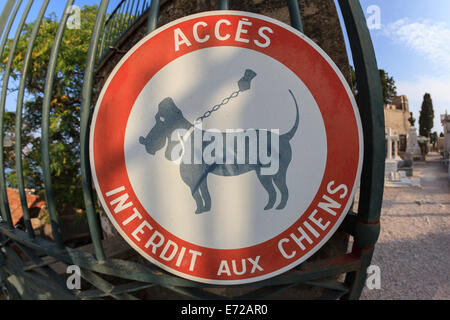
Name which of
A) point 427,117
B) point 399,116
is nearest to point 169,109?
point 427,117

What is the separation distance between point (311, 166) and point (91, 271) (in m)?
1.30

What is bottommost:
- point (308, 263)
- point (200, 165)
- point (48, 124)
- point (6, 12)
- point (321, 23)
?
point (308, 263)

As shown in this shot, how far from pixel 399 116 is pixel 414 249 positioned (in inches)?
1384

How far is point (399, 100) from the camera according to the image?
34.7 m

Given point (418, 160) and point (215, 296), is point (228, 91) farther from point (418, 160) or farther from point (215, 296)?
point (418, 160)

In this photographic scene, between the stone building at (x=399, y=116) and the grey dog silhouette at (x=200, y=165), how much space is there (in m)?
34.3

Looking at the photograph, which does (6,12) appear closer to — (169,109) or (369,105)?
(169,109)

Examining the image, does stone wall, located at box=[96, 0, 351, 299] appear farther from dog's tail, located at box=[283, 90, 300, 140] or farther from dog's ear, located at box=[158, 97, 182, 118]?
dog's ear, located at box=[158, 97, 182, 118]

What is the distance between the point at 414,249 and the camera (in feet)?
15.3

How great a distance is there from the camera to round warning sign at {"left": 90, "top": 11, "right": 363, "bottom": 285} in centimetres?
109

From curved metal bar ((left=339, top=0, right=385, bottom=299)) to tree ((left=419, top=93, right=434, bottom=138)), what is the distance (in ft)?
121

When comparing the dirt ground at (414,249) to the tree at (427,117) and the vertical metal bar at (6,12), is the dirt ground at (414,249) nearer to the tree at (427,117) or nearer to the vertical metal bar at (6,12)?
the vertical metal bar at (6,12)

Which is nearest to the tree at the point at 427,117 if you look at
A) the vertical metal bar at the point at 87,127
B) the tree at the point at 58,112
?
the tree at the point at 58,112
